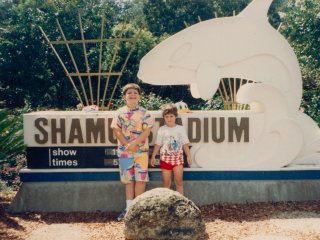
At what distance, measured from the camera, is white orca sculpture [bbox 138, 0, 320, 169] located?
6629 millimetres

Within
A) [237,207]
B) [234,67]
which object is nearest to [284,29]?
[234,67]

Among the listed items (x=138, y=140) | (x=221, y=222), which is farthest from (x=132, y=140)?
(x=221, y=222)

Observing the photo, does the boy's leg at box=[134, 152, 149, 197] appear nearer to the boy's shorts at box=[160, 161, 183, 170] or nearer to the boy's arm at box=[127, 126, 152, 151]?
the boy's arm at box=[127, 126, 152, 151]

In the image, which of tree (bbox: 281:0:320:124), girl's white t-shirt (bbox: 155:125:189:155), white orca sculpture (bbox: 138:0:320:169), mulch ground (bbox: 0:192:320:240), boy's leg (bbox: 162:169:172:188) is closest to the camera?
mulch ground (bbox: 0:192:320:240)

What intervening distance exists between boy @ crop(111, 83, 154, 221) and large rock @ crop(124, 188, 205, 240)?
0.86 meters

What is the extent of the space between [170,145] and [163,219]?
1380 millimetres

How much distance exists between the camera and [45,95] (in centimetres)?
1912

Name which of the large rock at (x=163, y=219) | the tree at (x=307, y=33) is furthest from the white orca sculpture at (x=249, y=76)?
the tree at (x=307, y=33)

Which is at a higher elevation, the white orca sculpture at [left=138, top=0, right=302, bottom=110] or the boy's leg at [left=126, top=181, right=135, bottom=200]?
the white orca sculpture at [left=138, top=0, right=302, bottom=110]

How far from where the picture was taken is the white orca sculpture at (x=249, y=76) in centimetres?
663

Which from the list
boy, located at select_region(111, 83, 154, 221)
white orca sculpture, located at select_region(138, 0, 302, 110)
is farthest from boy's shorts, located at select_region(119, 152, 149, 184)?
white orca sculpture, located at select_region(138, 0, 302, 110)

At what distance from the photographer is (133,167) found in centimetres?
595

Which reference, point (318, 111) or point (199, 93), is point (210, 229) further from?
point (318, 111)

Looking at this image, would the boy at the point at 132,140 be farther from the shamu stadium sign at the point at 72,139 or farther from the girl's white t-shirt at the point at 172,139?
the shamu stadium sign at the point at 72,139
